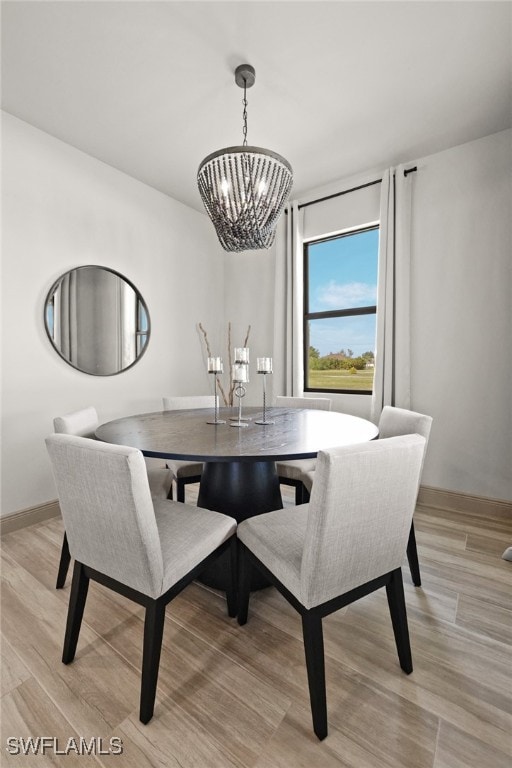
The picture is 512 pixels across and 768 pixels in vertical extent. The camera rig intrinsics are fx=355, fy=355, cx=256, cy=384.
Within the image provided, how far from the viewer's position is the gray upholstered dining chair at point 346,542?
976mm

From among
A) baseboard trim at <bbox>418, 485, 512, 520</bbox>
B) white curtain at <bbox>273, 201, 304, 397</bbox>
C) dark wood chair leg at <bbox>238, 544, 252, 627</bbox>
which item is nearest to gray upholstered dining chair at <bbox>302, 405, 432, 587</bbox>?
dark wood chair leg at <bbox>238, 544, 252, 627</bbox>

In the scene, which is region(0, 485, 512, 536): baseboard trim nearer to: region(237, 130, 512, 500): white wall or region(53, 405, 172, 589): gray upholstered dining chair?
region(237, 130, 512, 500): white wall

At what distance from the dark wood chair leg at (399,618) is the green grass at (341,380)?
2.15m

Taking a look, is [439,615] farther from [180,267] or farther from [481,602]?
[180,267]

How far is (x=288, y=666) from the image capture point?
1.27 metres

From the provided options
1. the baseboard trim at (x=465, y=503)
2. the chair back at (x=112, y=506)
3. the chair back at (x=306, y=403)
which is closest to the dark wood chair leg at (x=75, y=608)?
the chair back at (x=112, y=506)

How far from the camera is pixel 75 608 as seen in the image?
4.12ft

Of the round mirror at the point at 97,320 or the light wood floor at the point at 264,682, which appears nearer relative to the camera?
the light wood floor at the point at 264,682

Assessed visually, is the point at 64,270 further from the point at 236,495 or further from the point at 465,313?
the point at 465,313

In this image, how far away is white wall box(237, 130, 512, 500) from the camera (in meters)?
2.52

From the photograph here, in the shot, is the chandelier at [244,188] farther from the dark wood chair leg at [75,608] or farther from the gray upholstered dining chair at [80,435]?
the dark wood chair leg at [75,608]

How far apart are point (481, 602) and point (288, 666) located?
0.97 meters

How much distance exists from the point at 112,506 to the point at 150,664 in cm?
48

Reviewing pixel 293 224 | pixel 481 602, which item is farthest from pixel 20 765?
pixel 293 224
